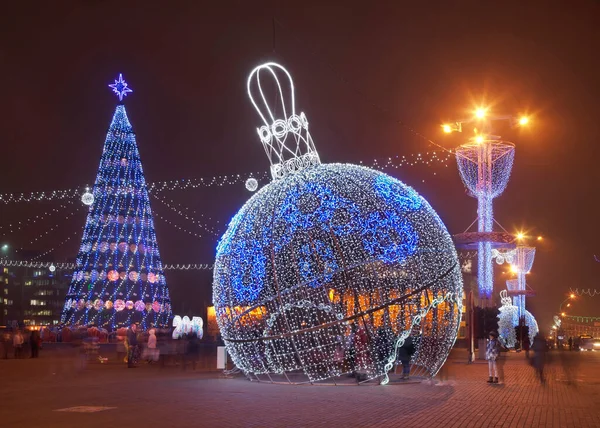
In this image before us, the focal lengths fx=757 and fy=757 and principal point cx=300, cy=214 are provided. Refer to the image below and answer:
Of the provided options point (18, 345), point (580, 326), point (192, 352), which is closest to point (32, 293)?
point (580, 326)

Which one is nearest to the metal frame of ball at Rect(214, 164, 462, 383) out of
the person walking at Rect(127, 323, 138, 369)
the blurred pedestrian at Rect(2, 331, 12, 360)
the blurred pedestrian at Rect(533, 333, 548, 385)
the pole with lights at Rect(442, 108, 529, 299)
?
the blurred pedestrian at Rect(533, 333, 548, 385)

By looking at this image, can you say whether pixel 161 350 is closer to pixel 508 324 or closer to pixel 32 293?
pixel 508 324

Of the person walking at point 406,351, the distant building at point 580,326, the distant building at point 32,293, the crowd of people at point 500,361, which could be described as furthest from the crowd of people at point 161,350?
the distant building at point 32,293

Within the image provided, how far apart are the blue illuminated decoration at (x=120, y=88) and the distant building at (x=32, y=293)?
105623 mm

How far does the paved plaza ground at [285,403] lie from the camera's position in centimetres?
1109

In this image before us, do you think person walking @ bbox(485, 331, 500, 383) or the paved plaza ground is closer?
the paved plaza ground

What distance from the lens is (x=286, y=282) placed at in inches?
632

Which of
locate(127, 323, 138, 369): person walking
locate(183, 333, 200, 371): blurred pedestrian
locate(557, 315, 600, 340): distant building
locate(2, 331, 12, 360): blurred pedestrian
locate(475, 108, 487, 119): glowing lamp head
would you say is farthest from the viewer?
locate(557, 315, 600, 340): distant building

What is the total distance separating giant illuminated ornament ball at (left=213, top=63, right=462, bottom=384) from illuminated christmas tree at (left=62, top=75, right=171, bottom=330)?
81.9 ft

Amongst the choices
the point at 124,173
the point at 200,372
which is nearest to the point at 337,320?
the point at 200,372

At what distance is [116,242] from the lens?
4112 centimetres

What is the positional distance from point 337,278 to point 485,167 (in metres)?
16.5

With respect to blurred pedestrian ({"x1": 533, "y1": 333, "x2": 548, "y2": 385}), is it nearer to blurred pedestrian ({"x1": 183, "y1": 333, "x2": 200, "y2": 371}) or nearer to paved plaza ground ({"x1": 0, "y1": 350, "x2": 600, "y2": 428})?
paved plaza ground ({"x1": 0, "y1": 350, "x2": 600, "y2": 428})

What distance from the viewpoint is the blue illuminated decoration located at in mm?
41031
